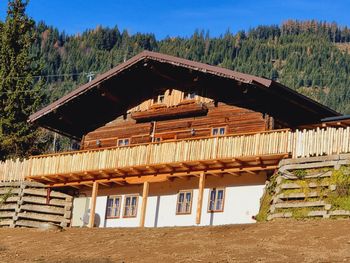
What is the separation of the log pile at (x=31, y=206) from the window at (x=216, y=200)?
28.1 feet

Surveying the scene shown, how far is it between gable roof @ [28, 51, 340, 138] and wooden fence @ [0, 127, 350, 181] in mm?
2517

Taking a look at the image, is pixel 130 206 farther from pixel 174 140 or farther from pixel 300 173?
pixel 300 173

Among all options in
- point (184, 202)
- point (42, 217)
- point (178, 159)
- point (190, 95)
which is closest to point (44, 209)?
point (42, 217)

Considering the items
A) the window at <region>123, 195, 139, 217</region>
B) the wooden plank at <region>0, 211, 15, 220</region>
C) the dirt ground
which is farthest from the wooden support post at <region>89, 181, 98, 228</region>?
the dirt ground

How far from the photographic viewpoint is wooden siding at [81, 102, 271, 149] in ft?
140

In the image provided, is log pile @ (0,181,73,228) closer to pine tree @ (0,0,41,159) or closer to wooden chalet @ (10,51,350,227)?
wooden chalet @ (10,51,350,227)

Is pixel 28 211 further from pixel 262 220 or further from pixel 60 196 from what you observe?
pixel 262 220

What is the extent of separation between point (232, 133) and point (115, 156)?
5969 millimetres

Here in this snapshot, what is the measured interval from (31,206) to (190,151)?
984 centimetres

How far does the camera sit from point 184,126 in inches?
1786

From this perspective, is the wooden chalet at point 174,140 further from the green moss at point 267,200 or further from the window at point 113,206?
the green moss at point 267,200

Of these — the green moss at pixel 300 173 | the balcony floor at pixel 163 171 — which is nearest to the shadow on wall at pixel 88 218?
the balcony floor at pixel 163 171

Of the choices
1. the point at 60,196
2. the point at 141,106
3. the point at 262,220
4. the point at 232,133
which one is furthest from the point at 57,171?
the point at 262,220

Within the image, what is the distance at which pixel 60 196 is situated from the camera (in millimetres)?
47281
